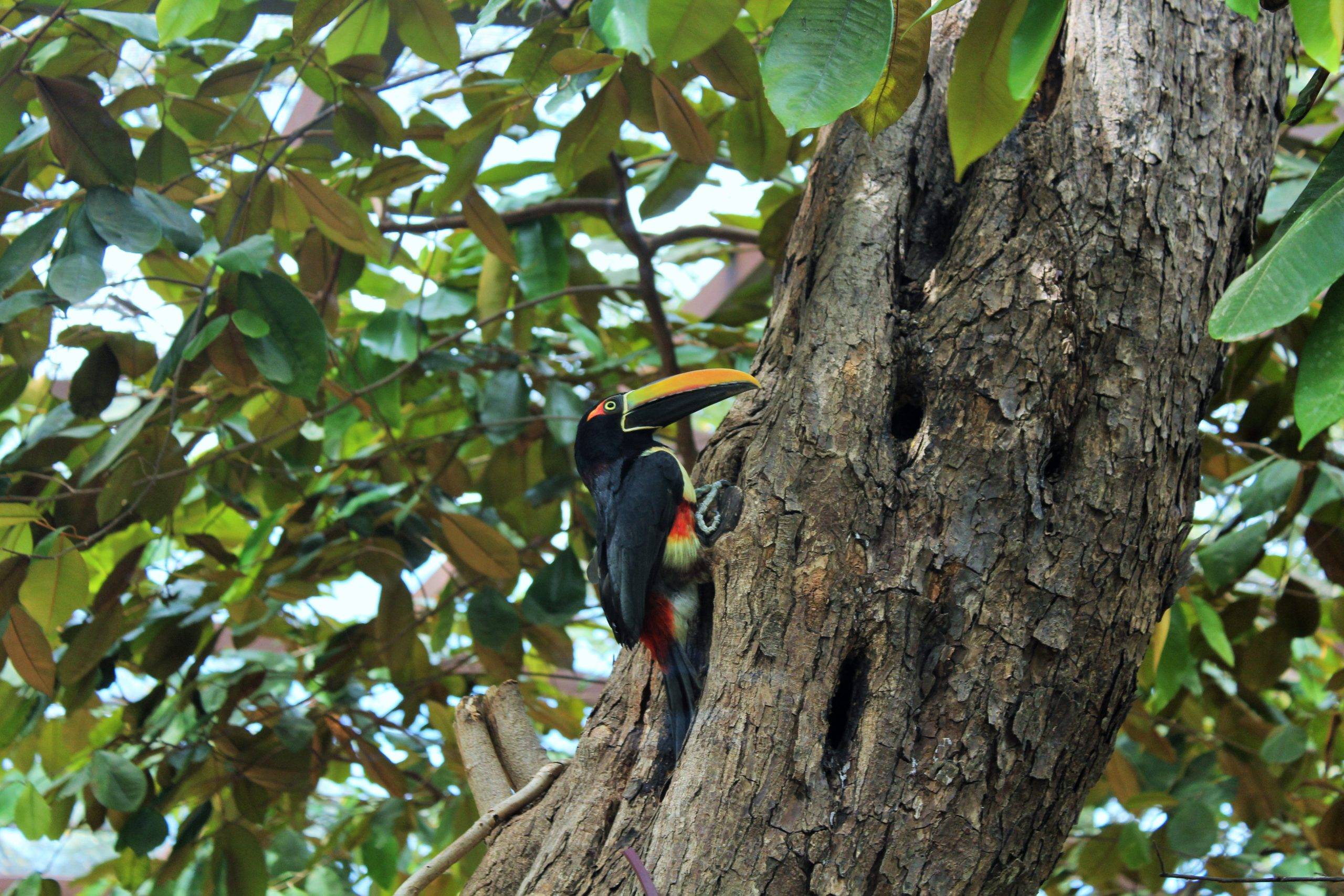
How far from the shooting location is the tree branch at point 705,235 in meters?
3.15

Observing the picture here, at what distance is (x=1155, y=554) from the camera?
167 centimetres

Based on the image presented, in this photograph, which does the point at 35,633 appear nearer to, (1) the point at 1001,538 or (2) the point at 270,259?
(2) the point at 270,259

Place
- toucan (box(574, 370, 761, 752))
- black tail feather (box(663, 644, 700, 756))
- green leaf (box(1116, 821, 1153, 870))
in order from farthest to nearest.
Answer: green leaf (box(1116, 821, 1153, 870))
toucan (box(574, 370, 761, 752))
black tail feather (box(663, 644, 700, 756))

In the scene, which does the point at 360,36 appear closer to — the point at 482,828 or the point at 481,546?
the point at 481,546

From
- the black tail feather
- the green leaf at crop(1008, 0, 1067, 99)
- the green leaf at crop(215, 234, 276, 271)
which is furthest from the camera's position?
the green leaf at crop(215, 234, 276, 271)

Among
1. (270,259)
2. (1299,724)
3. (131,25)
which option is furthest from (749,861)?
(1299,724)

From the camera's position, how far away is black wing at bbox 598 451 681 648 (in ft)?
6.21

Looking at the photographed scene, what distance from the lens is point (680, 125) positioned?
2.37 metres

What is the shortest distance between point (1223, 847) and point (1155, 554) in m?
3.02

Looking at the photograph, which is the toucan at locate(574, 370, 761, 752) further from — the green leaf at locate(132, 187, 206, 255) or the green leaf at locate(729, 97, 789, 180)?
the green leaf at locate(132, 187, 206, 255)

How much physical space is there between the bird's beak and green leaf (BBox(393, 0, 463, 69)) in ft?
2.67

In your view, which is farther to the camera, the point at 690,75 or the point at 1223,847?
the point at 1223,847

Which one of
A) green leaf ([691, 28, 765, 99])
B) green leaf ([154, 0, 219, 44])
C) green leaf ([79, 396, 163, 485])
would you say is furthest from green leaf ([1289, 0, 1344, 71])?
green leaf ([79, 396, 163, 485])

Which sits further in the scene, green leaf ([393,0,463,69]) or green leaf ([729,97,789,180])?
green leaf ([729,97,789,180])
